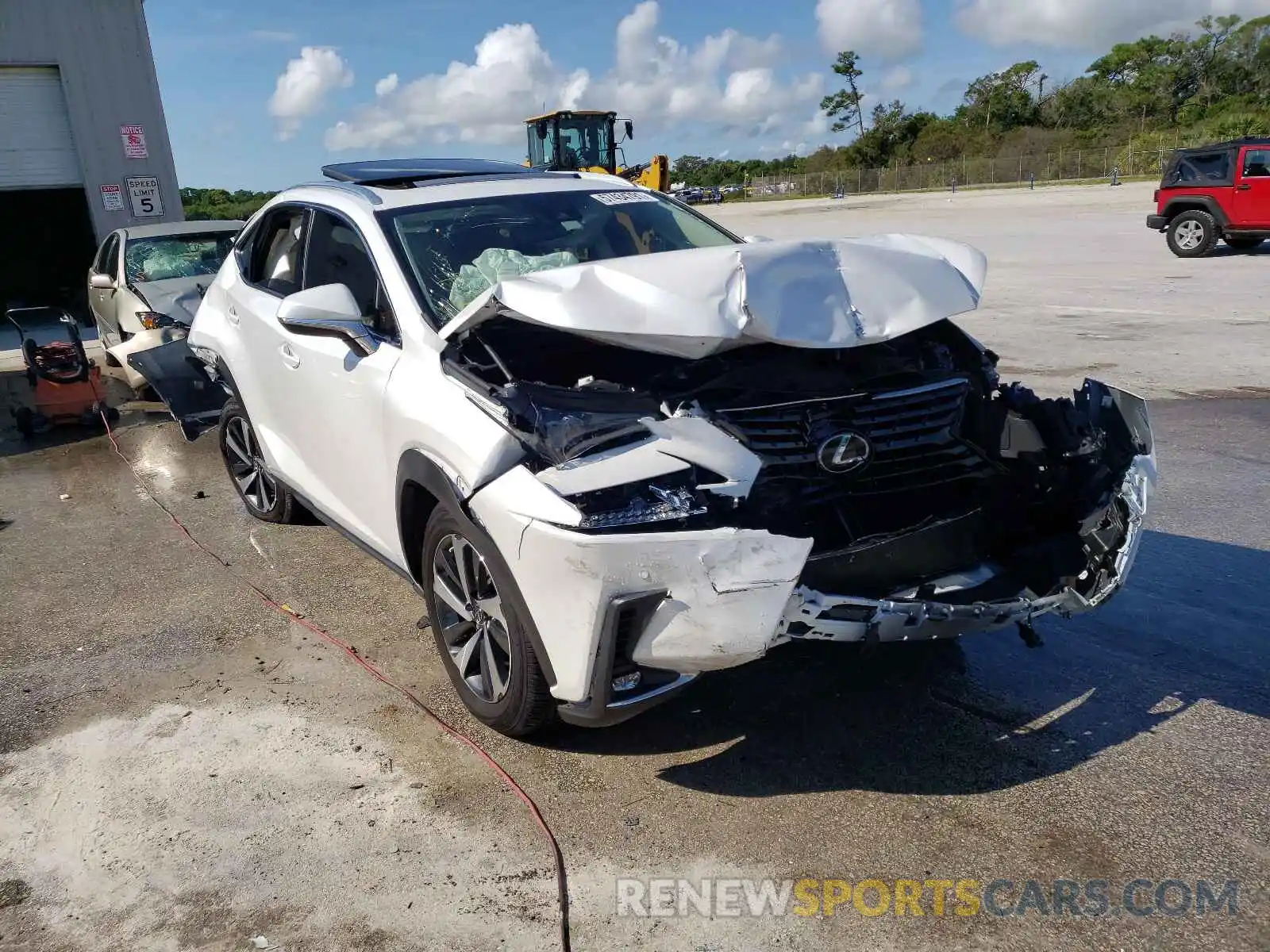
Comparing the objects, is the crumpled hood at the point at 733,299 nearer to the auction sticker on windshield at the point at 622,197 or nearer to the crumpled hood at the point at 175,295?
the auction sticker on windshield at the point at 622,197

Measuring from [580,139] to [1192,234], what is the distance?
47.7 feet

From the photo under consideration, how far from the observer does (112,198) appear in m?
16.1

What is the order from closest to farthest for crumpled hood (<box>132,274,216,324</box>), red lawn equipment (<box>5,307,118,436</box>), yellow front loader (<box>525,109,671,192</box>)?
1. red lawn equipment (<box>5,307,118,436</box>)
2. crumpled hood (<box>132,274,216,324</box>)
3. yellow front loader (<box>525,109,671,192</box>)

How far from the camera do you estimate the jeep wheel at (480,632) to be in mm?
3066

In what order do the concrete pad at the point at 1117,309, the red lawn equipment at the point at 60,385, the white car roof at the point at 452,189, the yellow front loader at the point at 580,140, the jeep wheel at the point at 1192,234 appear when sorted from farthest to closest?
the yellow front loader at the point at 580,140 → the jeep wheel at the point at 1192,234 → the concrete pad at the point at 1117,309 → the red lawn equipment at the point at 60,385 → the white car roof at the point at 452,189

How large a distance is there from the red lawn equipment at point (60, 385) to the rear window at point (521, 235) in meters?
5.72

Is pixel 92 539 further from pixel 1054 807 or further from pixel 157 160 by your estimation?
pixel 157 160

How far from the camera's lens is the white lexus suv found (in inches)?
107

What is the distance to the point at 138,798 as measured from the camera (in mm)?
3207

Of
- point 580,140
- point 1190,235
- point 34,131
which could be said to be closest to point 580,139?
point 580,140

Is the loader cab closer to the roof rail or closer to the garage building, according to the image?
the garage building

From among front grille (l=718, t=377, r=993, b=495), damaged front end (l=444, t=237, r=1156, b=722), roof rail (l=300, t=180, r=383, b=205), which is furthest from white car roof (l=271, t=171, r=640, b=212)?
front grille (l=718, t=377, r=993, b=495)

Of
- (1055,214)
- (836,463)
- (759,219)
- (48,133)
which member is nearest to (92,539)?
(836,463)

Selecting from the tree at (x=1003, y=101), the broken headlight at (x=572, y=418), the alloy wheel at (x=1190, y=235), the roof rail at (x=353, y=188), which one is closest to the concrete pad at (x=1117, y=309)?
the alloy wheel at (x=1190, y=235)
